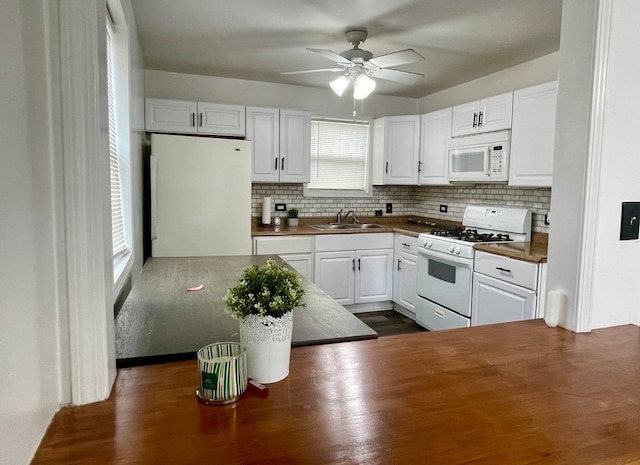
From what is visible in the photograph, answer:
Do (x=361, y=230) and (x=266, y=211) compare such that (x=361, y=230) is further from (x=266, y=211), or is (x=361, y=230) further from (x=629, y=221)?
(x=629, y=221)

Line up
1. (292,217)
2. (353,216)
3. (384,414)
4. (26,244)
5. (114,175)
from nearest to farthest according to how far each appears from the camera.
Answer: (26,244)
(384,414)
(114,175)
(292,217)
(353,216)

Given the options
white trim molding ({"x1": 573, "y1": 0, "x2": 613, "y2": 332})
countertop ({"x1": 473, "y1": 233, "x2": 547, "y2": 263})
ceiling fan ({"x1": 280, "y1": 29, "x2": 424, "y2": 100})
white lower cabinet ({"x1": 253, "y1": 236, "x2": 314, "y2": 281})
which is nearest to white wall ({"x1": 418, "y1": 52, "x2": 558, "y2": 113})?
ceiling fan ({"x1": 280, "y1": 29, "x2": 424, "y2": 100})

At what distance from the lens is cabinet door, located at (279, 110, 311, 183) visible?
4.08 meters

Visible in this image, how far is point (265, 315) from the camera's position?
897 millimetres

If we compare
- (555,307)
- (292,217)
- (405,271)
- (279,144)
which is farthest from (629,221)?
(292,217)

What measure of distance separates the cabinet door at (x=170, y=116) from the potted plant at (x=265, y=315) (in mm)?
3134

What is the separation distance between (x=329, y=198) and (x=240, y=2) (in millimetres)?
2557

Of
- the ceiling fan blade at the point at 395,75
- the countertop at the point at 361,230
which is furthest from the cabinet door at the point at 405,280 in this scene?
the ceiling fan blade at the point at 395,75

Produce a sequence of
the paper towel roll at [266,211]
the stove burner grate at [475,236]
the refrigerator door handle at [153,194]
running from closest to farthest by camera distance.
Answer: the refrigerator door handle at [153,194], the stove burner grate at [475,236], the paper towel roll at [266,211]

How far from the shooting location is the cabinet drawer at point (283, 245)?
148 inches

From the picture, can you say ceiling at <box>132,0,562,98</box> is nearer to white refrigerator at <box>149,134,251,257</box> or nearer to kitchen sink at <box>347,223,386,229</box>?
white refrigerator at <box>149,134,251,257</box>

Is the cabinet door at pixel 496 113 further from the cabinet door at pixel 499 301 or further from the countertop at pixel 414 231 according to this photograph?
the cabinet door at pixel 499 301

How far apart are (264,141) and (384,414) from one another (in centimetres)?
349

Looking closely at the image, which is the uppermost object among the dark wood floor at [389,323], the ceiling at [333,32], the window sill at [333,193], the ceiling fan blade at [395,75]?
the ceiling at [333,32]
